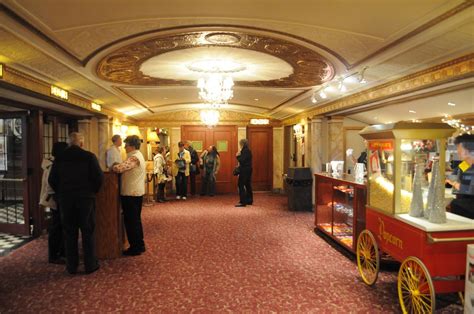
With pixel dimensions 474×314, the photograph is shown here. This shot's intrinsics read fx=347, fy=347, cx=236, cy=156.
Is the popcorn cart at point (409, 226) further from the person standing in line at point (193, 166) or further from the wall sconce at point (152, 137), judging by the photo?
the wall sconce at point (152, 137)

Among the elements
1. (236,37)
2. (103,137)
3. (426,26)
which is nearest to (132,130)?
(103,137)

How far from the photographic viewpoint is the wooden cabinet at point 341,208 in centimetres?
472

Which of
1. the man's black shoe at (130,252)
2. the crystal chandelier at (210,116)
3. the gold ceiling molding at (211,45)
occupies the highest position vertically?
the gold ceiling molding at (211,45)

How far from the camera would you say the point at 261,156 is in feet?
40.3

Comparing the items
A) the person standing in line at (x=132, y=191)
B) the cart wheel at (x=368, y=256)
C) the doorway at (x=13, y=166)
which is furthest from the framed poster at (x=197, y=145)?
the cart wheel at (x=368, y=256)

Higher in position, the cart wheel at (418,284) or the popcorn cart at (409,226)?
the popcorn cart at (409,226)

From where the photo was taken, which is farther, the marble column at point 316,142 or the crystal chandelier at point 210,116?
the crystal chandelier at point 210,116

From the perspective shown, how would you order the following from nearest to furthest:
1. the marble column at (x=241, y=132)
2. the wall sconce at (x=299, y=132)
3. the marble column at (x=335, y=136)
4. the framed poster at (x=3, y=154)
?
the framed poster at (x=3, y=154) < the marble column at (x=335, y=136) < the wall sconce at (x=299, y=132) < the marble column at (x=241, y=132)

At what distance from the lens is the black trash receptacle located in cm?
841

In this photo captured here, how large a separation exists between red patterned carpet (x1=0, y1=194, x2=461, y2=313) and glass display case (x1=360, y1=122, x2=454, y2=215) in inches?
41.6

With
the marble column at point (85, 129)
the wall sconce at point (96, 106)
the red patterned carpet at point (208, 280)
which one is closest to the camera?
the red patterned carpet at point (208, 280)

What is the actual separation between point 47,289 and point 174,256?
163 centimetres

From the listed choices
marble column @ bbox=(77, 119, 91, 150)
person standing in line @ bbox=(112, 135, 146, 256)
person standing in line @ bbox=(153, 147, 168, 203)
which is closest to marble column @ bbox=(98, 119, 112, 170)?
marble column @ bbox=(77, 119, 91, 150)

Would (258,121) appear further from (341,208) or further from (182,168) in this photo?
(341,208)
